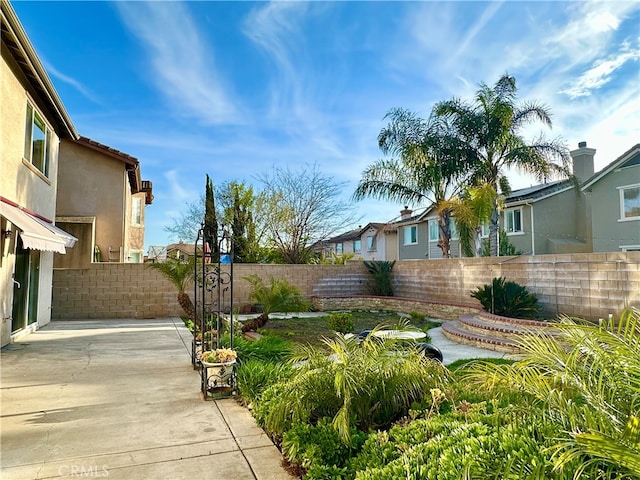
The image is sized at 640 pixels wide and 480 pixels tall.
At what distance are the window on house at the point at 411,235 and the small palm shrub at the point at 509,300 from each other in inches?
929

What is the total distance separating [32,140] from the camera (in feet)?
42.5

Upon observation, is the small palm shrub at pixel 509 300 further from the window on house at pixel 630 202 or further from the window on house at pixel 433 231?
the window on house at pixel 433 231

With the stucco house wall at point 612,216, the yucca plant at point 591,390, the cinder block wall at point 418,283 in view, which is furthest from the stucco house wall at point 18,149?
the stucco house wall at point 612,216

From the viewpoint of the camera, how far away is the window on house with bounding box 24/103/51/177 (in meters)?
12.5

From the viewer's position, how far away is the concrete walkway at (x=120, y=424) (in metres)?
4.49

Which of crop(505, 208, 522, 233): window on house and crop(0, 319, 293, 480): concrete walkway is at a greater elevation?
crop(505, 208, 522, 233): window on house

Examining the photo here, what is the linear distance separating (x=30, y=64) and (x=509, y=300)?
17114 mm

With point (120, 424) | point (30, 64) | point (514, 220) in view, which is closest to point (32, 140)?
point (30, 64)

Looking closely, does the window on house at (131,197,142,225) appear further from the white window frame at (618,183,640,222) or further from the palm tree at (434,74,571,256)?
the white window frame at (618,183,640,222)

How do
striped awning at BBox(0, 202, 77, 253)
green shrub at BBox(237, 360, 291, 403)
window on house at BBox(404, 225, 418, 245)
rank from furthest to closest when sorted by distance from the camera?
window on house at BBox(404, 225, 418, 245) → striped awning at BBox(0, 202, 77, 253) → green shrub at BBox(237, 360, 291, 403)

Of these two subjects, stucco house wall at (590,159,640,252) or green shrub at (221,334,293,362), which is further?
stucco house wall at (590,159,640,252)

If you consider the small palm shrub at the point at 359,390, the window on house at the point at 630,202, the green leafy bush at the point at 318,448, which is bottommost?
the green leafy bush at the point at 318,448

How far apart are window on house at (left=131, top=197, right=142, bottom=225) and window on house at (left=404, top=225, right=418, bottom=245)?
2456cm

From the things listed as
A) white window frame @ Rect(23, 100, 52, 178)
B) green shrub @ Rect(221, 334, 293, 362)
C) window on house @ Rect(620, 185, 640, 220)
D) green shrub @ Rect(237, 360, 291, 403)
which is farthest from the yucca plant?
window on house @ Rect(620, 185, 640, 220)
